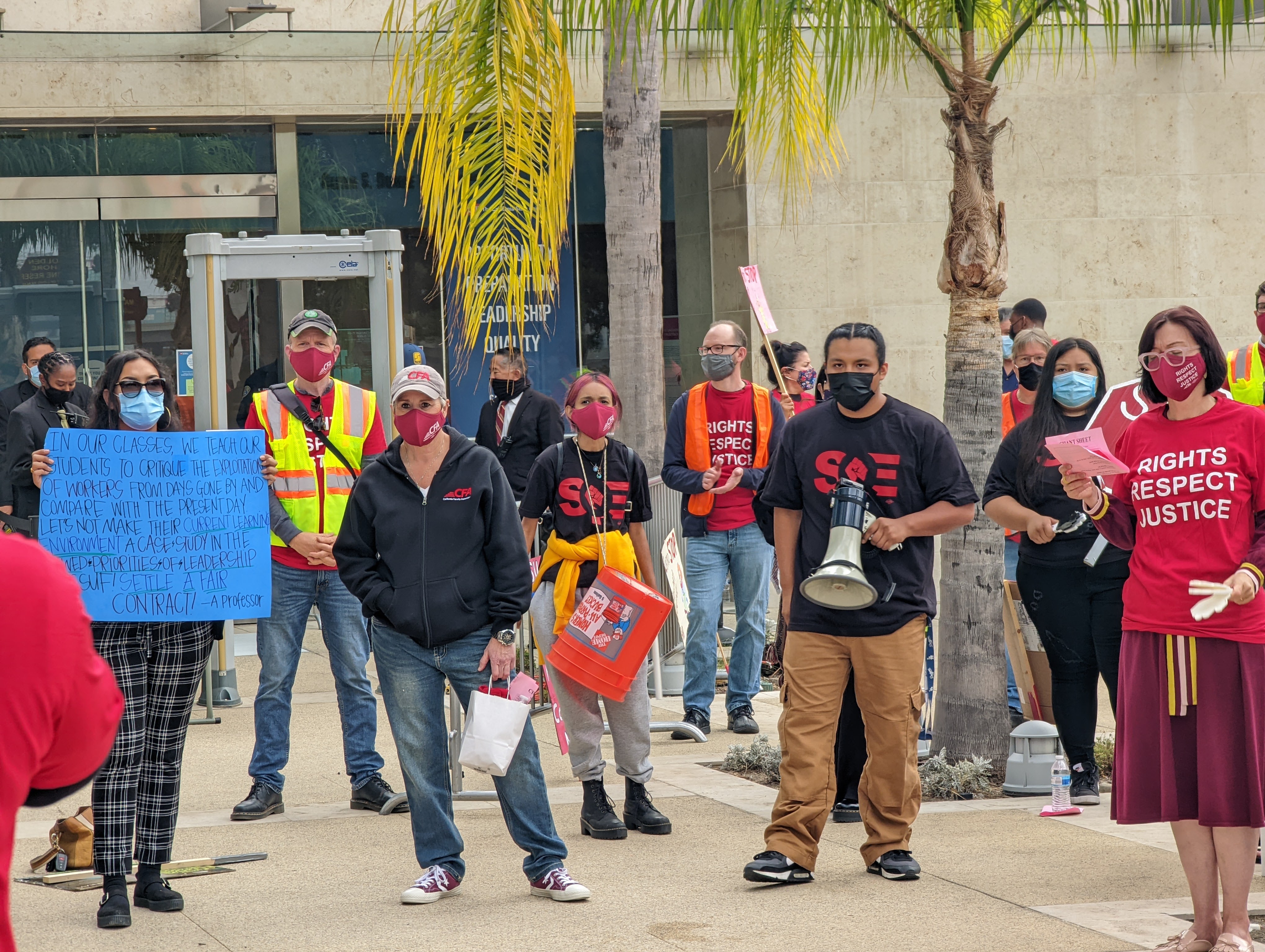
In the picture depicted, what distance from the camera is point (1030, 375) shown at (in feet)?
26.0

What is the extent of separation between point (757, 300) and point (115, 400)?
5.26 metres

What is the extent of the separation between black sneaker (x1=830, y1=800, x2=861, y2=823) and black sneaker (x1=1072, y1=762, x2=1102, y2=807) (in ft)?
3.22

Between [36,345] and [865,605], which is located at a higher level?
[36,345]

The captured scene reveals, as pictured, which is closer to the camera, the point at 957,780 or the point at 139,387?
the point at 139,387

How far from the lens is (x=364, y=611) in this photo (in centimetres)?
575

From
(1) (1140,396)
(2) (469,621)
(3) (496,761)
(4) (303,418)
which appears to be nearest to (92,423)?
(4) (303,418)

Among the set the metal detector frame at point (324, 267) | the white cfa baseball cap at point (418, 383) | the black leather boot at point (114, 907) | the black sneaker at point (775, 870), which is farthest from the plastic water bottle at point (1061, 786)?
the black leather boot at point (114, 907)

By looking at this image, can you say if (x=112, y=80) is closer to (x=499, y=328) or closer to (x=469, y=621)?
(x=499, y=328)

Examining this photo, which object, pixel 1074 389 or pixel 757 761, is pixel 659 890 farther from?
pixel 1074 389

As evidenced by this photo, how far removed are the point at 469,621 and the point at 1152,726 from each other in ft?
7.69

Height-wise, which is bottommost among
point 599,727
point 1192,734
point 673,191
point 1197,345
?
point 599,727

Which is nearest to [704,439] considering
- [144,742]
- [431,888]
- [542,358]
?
[431,888]

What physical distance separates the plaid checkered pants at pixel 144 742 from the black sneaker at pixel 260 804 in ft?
4.21

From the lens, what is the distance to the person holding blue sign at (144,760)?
5.43 m
